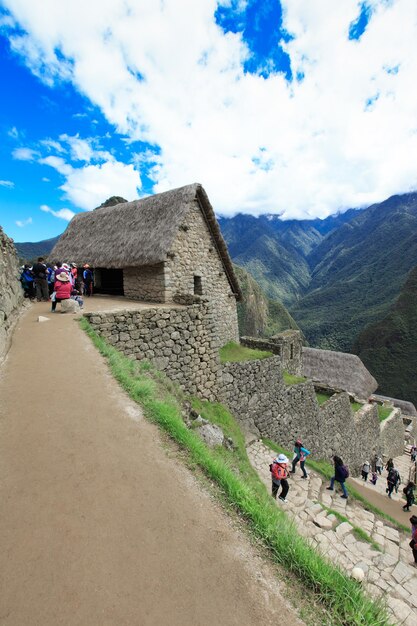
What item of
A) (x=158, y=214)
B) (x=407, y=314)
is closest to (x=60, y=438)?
(x=158, y=214)

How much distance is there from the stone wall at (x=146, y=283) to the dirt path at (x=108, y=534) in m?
7.66

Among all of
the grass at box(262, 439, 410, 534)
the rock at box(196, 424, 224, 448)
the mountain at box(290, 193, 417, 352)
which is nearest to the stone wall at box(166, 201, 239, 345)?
the rock at box(196, 424, 224, 448)

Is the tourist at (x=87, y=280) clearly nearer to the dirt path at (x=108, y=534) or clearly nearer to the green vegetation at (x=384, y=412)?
the dirt path at (x=108, y=534)

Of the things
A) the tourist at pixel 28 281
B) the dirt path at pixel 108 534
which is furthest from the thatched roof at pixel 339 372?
the dirt path at pixel 108 534

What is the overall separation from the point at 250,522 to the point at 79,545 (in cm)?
153

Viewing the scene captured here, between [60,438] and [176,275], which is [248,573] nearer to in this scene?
[60,438]

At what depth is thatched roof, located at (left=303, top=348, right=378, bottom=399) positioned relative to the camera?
3017 centimetres

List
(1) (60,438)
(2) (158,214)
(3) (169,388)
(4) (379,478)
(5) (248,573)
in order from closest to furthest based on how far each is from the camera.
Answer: (5) (248,573)
(1) (60,438)
(3) (169,388)
(2) (158,214)
(4) (379,478)

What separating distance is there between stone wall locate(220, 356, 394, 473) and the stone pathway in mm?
1212

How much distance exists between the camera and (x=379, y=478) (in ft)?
59.2

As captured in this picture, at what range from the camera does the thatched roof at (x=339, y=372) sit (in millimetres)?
30172

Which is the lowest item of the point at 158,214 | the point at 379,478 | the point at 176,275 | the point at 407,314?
the point at 379,478

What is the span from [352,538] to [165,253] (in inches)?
386

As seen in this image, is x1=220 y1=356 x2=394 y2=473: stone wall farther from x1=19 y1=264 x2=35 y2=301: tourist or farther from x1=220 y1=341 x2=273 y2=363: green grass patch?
x1=19 y1=264 x2=35 y2=301: tourist
